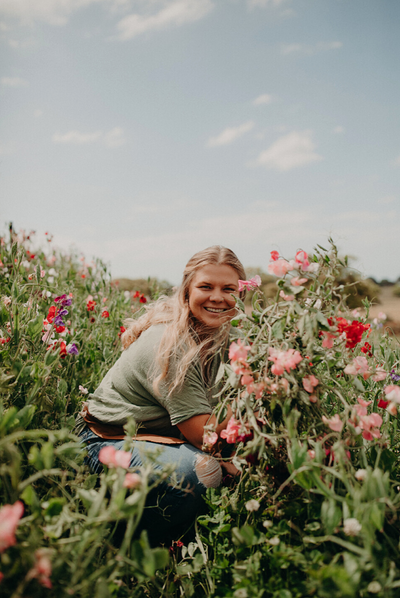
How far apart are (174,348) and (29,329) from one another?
1.91 feet

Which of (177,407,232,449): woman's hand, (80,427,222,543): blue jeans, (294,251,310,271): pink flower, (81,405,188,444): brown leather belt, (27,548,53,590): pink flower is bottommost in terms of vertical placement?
(80,427,222,543): blue jeans

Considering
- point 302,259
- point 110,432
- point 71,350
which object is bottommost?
point 110,432

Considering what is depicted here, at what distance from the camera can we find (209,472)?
150 centimetres

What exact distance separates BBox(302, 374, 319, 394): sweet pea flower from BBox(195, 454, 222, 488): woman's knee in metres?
0.61

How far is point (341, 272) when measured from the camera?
46.6 inches

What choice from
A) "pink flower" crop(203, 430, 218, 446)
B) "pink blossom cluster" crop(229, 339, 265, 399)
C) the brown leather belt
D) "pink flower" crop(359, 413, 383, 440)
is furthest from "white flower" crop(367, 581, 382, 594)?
the brown leather belt

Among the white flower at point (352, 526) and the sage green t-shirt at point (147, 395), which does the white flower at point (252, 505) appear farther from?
the sage green t-shirt at point (147, 395)

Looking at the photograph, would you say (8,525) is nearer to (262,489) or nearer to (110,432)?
(262,489)

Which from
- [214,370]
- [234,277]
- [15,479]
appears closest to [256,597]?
[15,479]

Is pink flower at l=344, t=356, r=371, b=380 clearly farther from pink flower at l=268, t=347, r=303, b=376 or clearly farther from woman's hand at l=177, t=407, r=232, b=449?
woman's hand at l=177, t=407, r=232, b=449

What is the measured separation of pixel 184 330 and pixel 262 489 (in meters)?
0.78

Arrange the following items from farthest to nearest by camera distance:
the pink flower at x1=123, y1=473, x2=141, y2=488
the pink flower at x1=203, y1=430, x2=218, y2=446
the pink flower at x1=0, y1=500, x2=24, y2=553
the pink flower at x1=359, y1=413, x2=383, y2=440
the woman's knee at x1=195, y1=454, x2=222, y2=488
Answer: the woman's knee at x1=195, y1=454, x2=222, y2=488
the pink flower at x1=203, y1=430, x2=218, y2=446
the pink flower at x1=359, y1=413, x2=383, y2=440
the pink flower at x1=123, y1=473, x2=141, y2=488
the pink flower at x1=0, y1=500, x2=24, y2=553

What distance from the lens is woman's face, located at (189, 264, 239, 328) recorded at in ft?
6.00

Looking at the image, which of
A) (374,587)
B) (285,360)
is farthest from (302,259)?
(374,587)
